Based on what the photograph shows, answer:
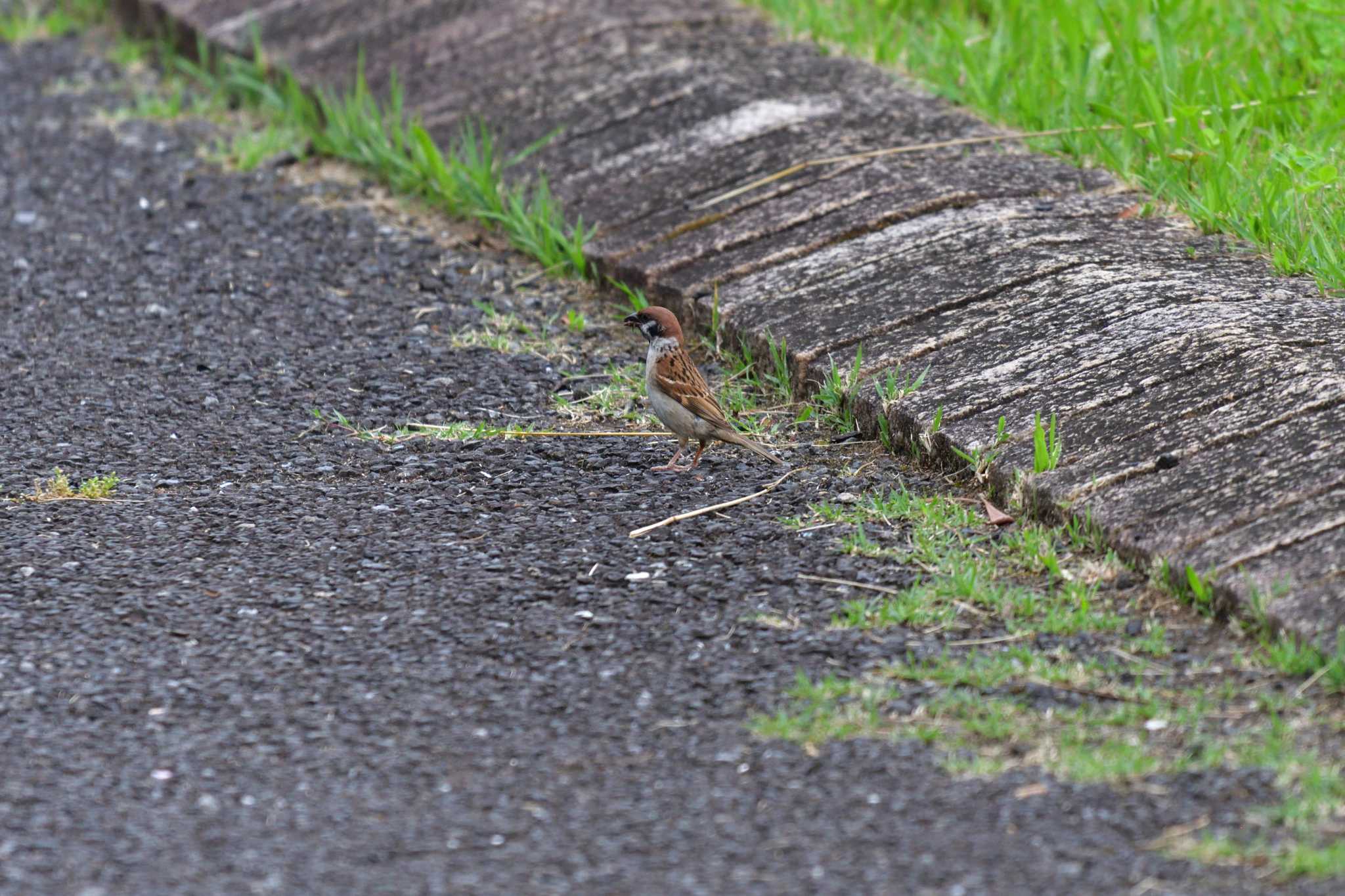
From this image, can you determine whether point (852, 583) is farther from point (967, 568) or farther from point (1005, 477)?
point (1005, 477)

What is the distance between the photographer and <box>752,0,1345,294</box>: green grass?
15.8ft

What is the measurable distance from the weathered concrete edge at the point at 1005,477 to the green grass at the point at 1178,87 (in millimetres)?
1219

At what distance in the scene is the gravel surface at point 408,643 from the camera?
276 cm

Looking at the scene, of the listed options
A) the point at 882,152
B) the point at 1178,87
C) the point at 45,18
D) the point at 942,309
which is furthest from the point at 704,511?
the point at 45,18

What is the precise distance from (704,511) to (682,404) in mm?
372

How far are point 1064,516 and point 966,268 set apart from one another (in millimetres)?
1211

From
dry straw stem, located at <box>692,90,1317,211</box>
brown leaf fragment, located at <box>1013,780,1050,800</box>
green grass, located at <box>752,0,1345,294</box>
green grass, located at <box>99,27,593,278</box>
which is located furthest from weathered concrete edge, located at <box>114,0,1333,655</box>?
green grass, located at <box>752,0,1345,294</box>

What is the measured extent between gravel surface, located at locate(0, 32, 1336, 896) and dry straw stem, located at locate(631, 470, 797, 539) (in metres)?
0.05

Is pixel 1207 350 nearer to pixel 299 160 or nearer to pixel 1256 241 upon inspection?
pixel 1256 241

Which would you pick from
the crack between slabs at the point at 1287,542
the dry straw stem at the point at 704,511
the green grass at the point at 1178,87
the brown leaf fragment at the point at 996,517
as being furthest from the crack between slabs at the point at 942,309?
the crack between slabs at the point at 1287,542

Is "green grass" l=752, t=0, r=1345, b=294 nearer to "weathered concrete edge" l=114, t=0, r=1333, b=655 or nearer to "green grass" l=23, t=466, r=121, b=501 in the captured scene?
"weathered concrete edge" l=114, t=0, r=1333, b=655

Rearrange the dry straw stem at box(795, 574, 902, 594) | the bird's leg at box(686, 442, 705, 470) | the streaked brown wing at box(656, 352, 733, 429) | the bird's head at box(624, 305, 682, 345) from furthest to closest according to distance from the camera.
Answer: the bird's head at box(624, 305, 682, 345)
the bird's leg at box(686, 442, 705, 470)
the streaked brown wing at box(656, 352, 733, 429)
the dry straw stem at box(795, 574, 902, 594)

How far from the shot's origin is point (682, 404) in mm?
4355

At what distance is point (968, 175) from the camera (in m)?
5.30
